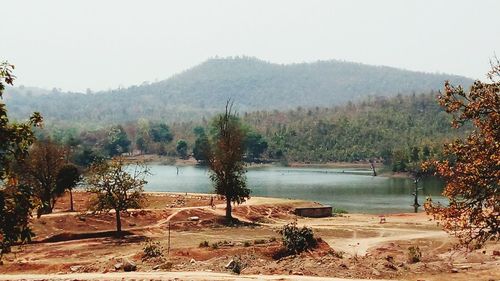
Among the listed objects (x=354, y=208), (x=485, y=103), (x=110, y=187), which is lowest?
(x=354, y=208)

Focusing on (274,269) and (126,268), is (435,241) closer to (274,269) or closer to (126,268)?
(274,269)

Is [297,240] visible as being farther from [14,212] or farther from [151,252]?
[14,212]

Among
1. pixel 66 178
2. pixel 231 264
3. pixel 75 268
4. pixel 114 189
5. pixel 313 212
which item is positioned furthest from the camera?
pixel 313 212

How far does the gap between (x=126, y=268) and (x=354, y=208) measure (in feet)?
211

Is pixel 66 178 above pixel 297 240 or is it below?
above

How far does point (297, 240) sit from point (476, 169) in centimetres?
2091

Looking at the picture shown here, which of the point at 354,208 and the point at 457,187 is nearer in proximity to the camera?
the point at 457,187

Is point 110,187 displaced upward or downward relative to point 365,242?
upward

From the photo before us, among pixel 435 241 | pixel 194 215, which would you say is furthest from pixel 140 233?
pixel 435 241

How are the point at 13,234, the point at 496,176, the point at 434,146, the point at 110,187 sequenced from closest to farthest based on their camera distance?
the point at 13,234 → the point at 496,176 → the point at 110,187 → the point at 434,146

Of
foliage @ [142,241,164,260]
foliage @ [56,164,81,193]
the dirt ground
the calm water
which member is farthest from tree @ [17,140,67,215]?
the calm water

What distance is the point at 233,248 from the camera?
43.5 m

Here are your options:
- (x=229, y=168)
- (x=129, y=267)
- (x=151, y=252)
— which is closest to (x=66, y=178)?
(x=229, y=168)

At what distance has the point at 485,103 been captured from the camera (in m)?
24.7
